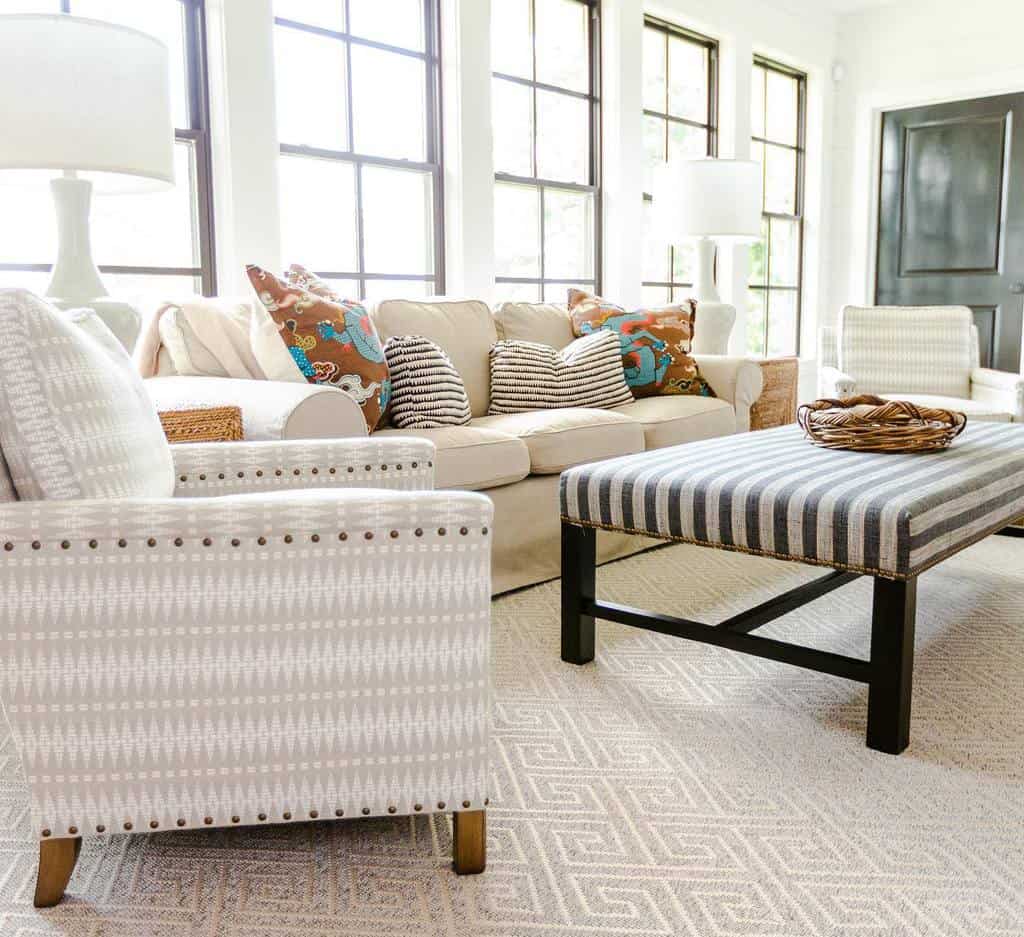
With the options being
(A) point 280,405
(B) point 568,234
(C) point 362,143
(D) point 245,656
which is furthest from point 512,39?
(D) point 245,656

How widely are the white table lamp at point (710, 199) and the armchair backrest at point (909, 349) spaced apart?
0.67 meters

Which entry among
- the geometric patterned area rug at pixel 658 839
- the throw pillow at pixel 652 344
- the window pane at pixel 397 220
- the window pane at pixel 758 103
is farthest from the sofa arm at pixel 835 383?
the window pane at pixel 758 103

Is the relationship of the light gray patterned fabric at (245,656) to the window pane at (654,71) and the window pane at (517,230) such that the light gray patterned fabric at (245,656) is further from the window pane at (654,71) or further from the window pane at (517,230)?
the window pane at (654,71)

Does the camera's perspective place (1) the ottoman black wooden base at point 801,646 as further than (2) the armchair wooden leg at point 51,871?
Yes

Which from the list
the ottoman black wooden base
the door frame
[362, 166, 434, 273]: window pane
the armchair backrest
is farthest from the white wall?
the ottoman black wooden base

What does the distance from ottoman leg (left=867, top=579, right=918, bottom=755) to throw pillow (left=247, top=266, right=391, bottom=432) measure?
4.69ft

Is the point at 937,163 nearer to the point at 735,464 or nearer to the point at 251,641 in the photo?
the point at 735,464

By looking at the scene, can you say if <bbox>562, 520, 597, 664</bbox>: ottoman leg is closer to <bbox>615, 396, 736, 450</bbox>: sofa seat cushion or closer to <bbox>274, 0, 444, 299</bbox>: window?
<bbox>615, 396, 736, 450</bbox>: sofa seat cushion

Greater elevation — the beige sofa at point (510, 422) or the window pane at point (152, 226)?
the window pane at point (152, 226)

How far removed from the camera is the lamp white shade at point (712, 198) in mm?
4559

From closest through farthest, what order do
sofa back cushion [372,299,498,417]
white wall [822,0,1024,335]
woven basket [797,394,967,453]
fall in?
woven basket [797,394,967,453]
sofa back cushion [372,299,498,417]
white wall [822,0,1024,335]

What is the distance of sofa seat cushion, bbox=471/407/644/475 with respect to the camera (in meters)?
3.00

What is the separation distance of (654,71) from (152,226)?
3094mm

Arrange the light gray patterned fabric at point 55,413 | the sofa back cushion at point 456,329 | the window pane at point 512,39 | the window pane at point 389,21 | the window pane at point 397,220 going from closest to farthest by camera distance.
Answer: the light gray patterned fabric at point 55,413
the sofa back cushion at point 456,329
the window pane at point 389,21
the window pane at point 397,220
the window pane at point 512,39
